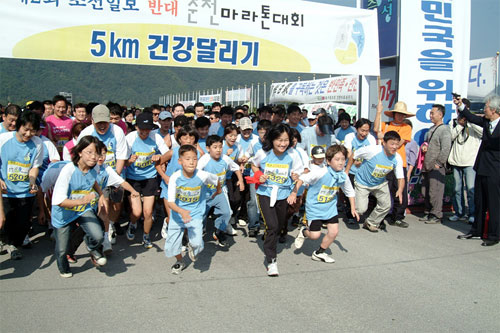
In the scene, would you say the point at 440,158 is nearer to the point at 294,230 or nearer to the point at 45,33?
the point at 294,230

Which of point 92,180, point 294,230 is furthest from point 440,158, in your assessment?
point 92,180

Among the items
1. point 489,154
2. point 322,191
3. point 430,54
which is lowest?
point 322,191

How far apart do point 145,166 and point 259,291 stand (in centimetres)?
257

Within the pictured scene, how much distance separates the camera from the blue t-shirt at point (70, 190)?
4.14 m

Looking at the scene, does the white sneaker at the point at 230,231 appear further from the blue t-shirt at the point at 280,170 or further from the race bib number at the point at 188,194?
the race bib number at the point at 188,194

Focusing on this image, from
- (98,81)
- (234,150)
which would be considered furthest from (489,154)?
(98,81)

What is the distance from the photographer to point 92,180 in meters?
4.41

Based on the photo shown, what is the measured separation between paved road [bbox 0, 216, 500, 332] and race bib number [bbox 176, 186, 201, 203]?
839 millimetres

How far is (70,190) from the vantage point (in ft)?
13.9

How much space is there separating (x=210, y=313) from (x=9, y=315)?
5.81ft

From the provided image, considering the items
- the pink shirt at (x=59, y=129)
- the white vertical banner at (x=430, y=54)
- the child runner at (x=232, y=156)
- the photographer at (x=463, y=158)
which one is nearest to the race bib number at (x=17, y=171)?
the pink shirt at (x=59, y=129)

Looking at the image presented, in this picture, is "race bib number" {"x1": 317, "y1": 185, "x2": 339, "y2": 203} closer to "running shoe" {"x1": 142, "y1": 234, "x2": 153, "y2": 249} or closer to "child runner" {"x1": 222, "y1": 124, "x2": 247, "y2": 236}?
"child runner" {"x1": 222, "y1": 124, "x2": 247, "y2": 236}

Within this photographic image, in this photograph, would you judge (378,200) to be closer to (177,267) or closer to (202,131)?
(202,131)

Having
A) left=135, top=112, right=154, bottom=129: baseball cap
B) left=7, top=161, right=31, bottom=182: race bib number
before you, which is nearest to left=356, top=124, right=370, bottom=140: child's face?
left=135, top=112, right=154, bottom=129: baseball cap
